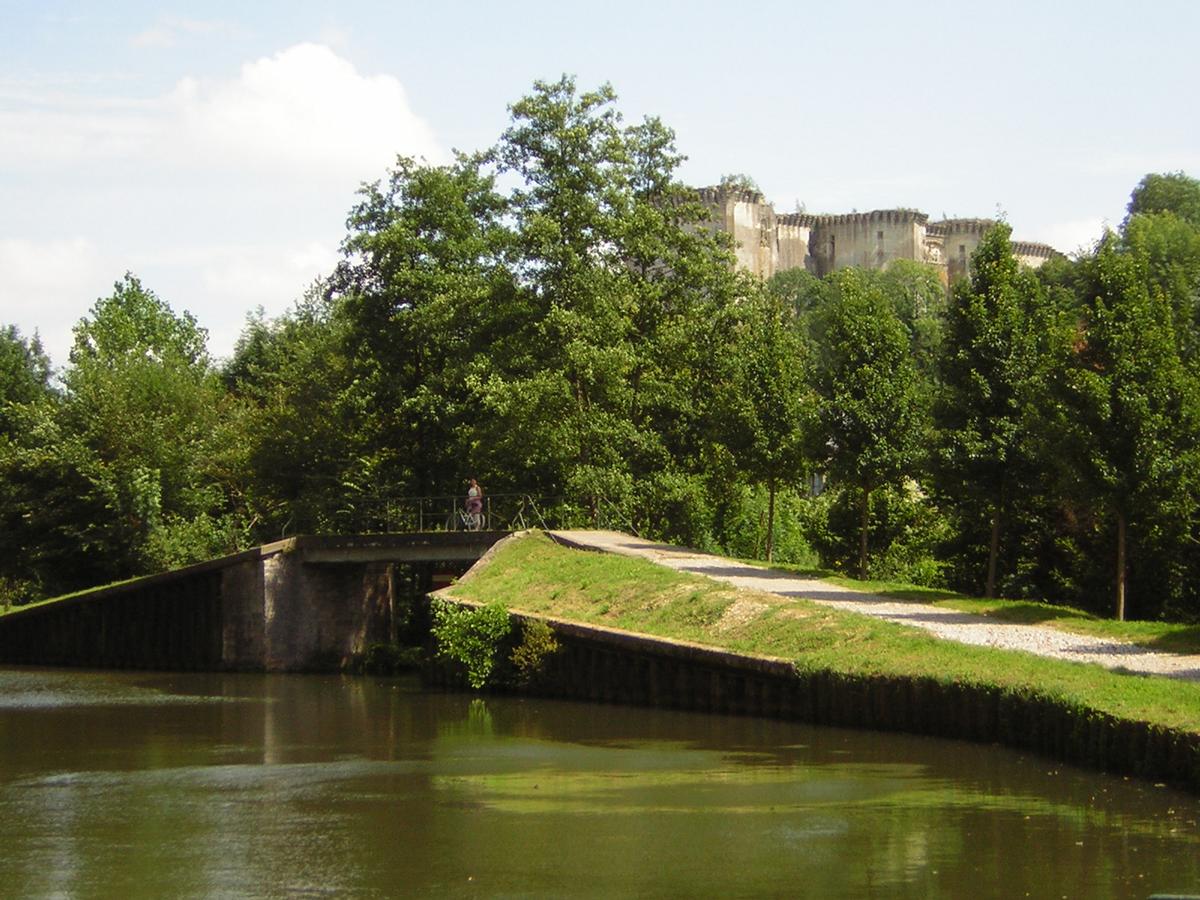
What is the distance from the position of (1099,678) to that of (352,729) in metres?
15.8

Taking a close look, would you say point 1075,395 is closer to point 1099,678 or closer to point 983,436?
point 983,436

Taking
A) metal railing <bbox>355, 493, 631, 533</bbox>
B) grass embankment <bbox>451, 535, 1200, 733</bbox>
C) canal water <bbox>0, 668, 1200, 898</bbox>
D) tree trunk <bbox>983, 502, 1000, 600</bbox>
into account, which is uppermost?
metal railing <bbox>355, 493, 631, 533</bbox>

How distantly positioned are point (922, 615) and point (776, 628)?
321 cm

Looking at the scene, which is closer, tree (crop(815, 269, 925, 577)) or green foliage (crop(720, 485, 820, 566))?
tree (crop(815, 269, 925, 577))

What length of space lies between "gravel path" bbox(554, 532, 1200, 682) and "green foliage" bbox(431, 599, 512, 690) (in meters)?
4.75

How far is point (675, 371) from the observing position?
53.3 m

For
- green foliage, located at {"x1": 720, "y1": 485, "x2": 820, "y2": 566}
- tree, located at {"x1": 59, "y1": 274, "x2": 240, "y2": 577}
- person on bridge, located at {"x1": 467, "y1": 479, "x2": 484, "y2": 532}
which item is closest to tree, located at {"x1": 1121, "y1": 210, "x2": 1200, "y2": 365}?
green foliage, located at {"x1": 720, "y1": 485, "x2": 820, "y2": 566}

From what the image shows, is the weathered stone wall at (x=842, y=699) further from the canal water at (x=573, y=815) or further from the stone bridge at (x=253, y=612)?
the stone bridge at (x=253, y=612)

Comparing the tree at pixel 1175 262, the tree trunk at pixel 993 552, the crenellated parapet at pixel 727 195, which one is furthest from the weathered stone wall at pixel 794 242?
the tree trunk at pixel 993 552

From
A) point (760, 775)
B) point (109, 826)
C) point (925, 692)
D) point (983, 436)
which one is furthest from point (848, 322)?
point (109, 826)

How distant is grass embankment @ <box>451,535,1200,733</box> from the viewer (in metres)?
25.0

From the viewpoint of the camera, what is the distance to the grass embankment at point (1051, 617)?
30938 millimetres

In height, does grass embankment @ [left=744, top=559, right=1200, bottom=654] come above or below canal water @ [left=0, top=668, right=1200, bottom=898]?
above

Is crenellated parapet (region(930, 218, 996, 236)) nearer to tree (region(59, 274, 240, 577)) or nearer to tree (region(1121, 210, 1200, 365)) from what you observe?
tree (region(1121, 210, 1200, 365))
